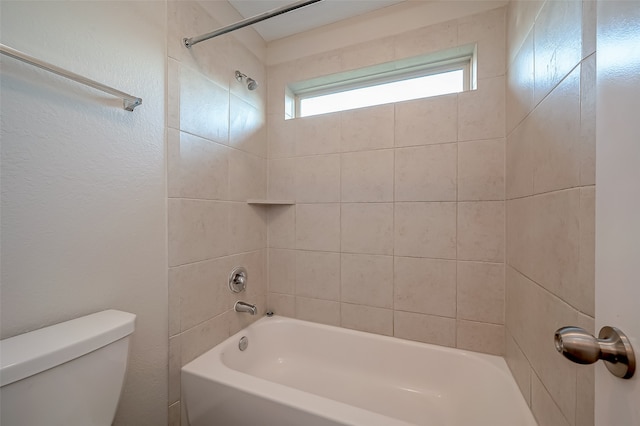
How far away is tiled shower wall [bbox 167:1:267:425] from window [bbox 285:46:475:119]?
A: 1.25 feet

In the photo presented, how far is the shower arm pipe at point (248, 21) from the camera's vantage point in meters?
0.95

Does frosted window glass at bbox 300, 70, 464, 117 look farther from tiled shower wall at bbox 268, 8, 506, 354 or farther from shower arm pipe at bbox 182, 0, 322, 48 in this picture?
shower arm pipe at bbox 182, 0, 322, 48

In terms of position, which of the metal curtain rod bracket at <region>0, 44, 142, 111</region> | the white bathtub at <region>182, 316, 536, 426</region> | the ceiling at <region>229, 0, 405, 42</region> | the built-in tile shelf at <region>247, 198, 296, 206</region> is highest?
the ceiling at <region>229, 0, 405, 42</region>

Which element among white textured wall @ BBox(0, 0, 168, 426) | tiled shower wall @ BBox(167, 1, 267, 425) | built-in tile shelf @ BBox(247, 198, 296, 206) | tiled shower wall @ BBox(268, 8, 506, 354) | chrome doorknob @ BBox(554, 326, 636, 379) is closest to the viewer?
chrome doorknob @ BBox(554, 326, 636, 379)

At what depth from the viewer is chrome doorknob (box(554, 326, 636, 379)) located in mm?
333

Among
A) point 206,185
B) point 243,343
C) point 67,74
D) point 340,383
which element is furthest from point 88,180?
point 340,383

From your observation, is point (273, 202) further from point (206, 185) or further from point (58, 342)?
point (58, 342)

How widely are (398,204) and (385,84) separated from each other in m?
0.83

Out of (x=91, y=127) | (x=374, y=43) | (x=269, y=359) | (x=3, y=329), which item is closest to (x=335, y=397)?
(x=269, y=359)

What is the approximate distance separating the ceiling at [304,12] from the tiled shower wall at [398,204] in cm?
19

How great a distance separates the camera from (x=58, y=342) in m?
0.69

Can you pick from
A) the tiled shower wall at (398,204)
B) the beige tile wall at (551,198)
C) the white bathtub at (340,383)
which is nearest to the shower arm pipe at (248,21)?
the tiled shower wall at (398,204)

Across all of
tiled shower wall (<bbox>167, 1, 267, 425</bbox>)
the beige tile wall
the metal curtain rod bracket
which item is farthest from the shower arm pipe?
the beige tile wall

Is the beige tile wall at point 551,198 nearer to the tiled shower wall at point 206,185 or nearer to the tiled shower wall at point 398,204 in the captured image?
the tiled shower wall at point 398,204
